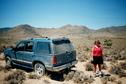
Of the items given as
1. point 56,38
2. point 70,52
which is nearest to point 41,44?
point 56,38

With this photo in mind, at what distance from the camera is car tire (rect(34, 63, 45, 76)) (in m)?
8.84

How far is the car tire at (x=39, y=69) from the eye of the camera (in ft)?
29.0

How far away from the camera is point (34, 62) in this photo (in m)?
9.17

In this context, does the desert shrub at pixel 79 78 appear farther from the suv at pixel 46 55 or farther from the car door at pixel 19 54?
the car door at pixel 19 54

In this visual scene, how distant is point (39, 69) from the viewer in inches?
355

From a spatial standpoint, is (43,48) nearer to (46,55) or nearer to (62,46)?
(46,55)

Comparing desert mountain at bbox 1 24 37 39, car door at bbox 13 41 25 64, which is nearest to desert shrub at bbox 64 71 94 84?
car door at bbox 13 41 25 64

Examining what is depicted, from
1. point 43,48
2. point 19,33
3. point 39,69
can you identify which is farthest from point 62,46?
point 19,33

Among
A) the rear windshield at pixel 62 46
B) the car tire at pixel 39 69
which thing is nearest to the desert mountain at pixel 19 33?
the car tire at pixel 39 69

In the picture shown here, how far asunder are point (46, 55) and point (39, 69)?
1177 mm

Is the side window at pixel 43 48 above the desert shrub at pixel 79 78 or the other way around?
above

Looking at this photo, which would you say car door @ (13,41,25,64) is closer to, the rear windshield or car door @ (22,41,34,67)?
car door @ (22,41,34,67)

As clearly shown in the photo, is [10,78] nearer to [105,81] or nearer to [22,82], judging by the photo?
[22,82]

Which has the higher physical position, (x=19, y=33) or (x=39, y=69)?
(x=19, y=33)
